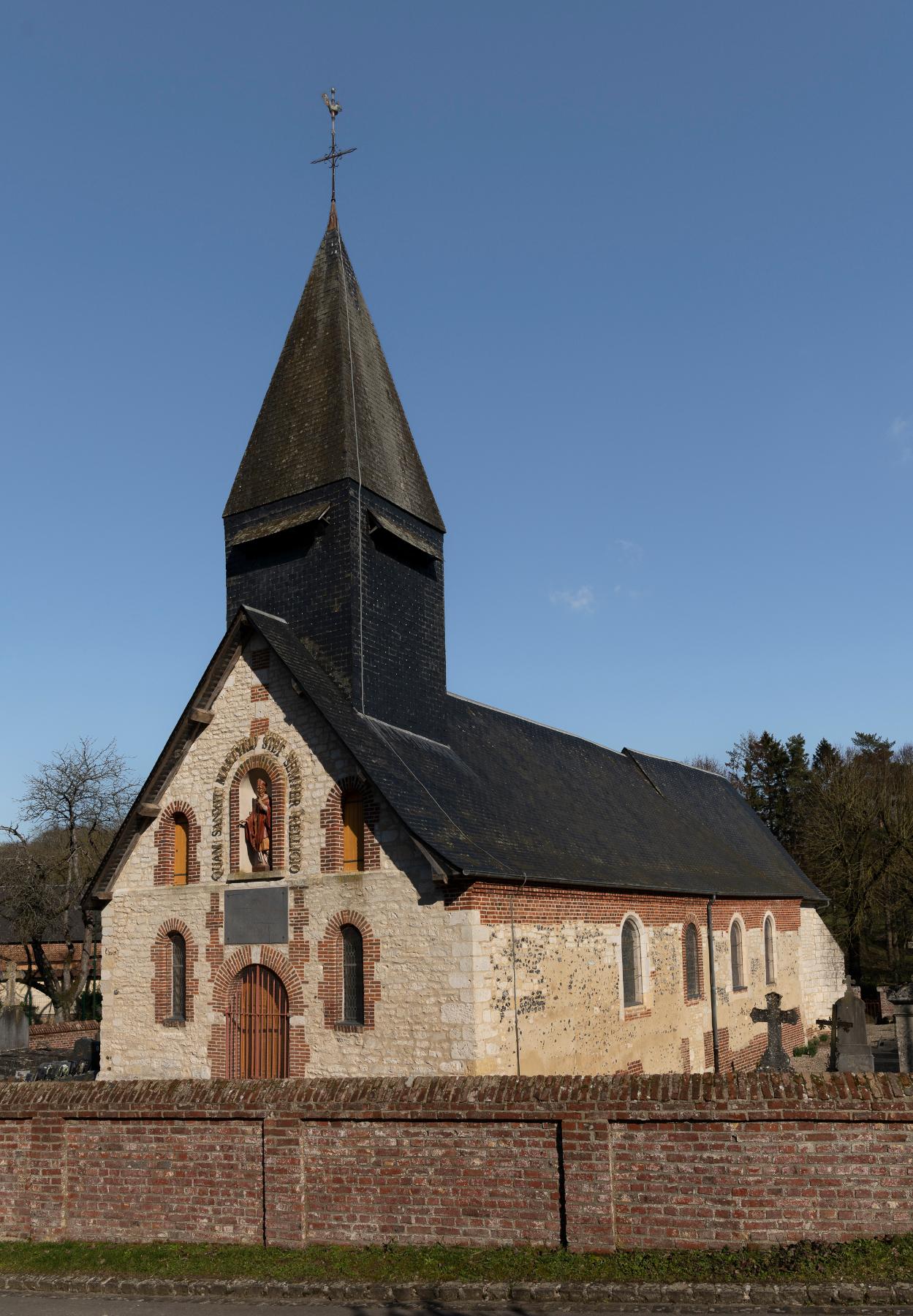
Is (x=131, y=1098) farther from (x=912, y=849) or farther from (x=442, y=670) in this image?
(x=912, y=849)

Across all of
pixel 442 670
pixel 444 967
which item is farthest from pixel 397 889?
pixel 442 670

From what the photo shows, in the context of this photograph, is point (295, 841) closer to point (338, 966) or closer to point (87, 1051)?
point (338, 966)

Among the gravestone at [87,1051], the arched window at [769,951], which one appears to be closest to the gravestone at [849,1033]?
the arched window at [769,951]

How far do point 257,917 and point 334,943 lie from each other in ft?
5.10

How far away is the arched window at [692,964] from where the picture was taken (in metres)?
23.1

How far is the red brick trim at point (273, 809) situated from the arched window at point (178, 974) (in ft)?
5.48

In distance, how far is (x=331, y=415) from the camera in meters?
19.2

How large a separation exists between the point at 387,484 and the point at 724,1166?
1361 cm

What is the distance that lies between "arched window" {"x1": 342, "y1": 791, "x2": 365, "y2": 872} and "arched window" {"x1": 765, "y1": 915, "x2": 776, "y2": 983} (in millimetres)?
16676

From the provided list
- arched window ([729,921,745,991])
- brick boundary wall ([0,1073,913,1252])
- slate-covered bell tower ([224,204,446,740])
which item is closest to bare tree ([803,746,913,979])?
arched window ([729,921,745,991])

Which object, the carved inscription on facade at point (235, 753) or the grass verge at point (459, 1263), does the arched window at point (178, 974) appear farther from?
the grass verge at point (459, 1263)

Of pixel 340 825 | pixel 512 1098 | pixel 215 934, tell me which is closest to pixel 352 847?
pixel 340 825

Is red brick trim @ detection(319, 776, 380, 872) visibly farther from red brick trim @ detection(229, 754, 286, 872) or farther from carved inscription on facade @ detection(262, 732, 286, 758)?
carved inscription on facade @ detection(262, 732, 286, 758)

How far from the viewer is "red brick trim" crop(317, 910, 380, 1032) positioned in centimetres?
1537
